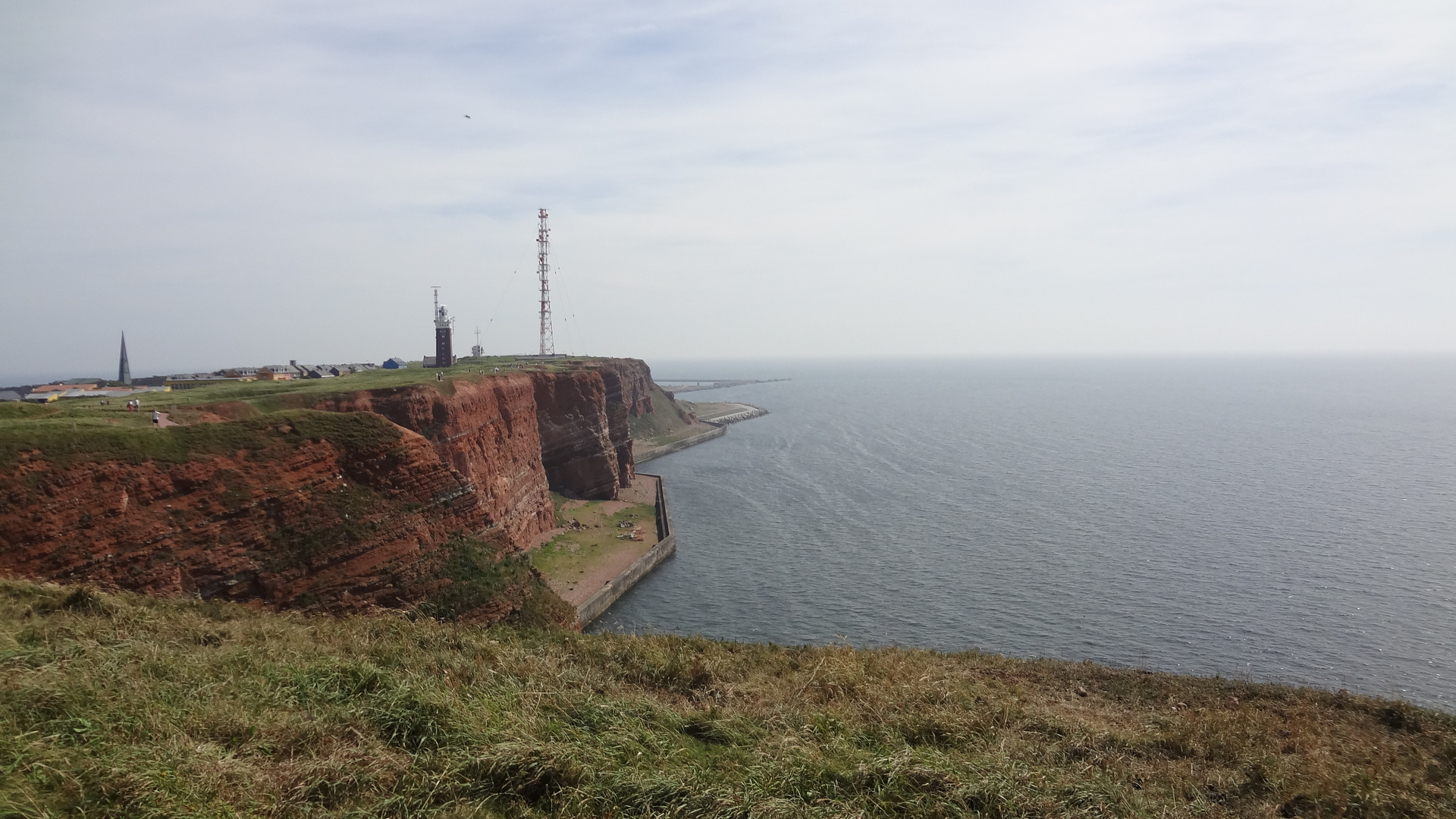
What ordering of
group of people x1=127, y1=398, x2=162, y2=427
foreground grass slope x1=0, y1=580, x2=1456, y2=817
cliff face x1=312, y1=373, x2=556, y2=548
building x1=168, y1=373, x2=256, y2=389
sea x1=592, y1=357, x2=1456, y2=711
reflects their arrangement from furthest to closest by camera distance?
building x1=168, y1=373, x2=256, y2=389
cliff face x1=312, y1=373, x2=556, y2=548
sea x1=592, y1=357, x2=1456, y2=711
group of people x1=127, y1=398, x2=162, y2=427
foreground grass slope x1=0, y1=580, x2=1456, y2=817

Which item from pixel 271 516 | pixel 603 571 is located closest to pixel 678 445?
pixel 603 571

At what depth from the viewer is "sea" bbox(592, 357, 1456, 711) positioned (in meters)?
35.7

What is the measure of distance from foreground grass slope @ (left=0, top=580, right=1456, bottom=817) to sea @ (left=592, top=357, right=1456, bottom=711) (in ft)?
43.1

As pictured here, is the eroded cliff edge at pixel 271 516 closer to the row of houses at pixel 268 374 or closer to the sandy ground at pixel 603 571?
the sandy ground at pixel 603 571

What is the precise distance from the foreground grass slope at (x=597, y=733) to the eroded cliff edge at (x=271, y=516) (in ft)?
17.6

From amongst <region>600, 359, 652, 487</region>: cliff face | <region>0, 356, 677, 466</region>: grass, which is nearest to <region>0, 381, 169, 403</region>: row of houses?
<region>0, 356, 677, 466</region>: grass

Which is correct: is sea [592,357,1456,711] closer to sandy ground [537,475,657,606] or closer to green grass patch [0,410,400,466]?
sandy ground [537,475,657,606]

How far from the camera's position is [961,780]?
32.7ft

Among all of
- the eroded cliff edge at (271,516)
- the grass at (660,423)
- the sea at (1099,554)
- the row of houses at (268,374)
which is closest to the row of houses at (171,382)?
the row of houses at (268,374)

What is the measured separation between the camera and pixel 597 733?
1102 cm

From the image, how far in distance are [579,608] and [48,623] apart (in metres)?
27.5

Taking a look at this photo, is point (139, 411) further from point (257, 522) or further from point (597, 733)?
point (597, 733)

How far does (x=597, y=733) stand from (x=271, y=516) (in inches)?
768

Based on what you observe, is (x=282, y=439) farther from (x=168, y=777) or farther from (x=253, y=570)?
(x=168, y=777)
